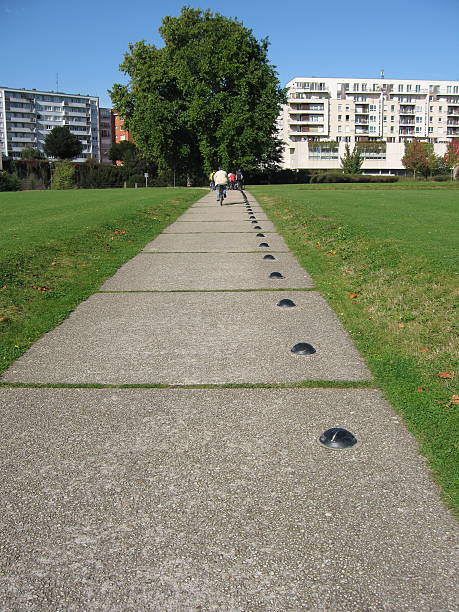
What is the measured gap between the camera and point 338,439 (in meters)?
3.92

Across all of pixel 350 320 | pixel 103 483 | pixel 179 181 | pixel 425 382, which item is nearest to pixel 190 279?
pixel 350 320

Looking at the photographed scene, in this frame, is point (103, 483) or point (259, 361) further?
point (259, 361)

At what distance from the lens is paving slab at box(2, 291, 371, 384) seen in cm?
533

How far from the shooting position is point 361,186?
183 feet

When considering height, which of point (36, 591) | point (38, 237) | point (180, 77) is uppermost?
point (180, 77)

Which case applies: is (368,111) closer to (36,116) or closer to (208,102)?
(36,116)

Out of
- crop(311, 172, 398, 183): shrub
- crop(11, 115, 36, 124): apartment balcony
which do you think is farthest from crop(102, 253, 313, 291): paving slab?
crop(11, 115, 36, 124): apartment balcony

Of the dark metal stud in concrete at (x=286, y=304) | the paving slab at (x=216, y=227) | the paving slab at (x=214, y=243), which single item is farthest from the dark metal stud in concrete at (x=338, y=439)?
the paving slab at (x=216, y=227)

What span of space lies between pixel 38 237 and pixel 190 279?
528 cm

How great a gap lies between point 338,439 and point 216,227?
15.0 metres

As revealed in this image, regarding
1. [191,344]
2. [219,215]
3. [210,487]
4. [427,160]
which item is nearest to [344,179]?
[427,160]

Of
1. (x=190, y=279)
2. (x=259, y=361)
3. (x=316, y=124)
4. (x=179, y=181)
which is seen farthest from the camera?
(x=316, y=124)

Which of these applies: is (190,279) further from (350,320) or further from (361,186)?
(361,186)

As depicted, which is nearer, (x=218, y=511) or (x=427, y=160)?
(x=218, y=511)
